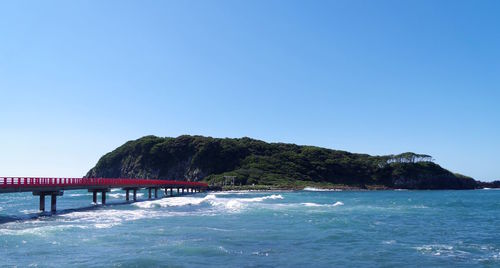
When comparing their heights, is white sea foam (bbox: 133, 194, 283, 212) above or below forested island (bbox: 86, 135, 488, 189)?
below

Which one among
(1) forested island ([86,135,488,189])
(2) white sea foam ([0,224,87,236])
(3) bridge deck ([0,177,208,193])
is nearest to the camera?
(2) white sea foam ([0,224,87,236])

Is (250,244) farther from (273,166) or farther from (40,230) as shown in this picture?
(273,166)

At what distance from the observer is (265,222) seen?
3381cm

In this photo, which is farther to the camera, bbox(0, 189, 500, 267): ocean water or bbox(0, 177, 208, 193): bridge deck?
bbox(0, 177, 208, 193): bridge deck

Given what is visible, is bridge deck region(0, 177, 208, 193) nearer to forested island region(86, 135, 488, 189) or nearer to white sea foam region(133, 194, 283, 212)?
white sea foam region(133, 194, 283, 212)

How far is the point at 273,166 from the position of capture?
175875 mm

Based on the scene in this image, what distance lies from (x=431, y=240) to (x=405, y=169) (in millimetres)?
163412

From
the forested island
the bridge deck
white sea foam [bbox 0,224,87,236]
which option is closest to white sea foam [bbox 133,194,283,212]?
the bridge deck

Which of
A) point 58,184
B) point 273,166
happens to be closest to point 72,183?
point 58,184

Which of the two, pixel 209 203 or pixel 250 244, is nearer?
pixel 250 244

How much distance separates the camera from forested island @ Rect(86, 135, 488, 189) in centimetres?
17112

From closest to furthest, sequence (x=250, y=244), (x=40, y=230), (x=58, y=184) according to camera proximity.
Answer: (x=250, y=244), (x=40, y=230), (x=58, y=184)

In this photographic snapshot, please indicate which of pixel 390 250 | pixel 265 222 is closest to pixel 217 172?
pixel 265 222

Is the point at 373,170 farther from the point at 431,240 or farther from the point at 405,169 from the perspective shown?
the point at 431,240
